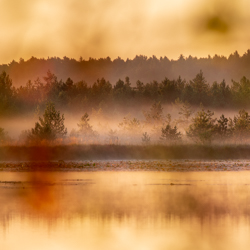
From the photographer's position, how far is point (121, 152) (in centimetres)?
5944

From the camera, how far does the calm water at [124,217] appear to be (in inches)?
481

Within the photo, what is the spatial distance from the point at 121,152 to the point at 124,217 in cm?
4366

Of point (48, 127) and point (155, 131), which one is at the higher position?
point (155, 131)

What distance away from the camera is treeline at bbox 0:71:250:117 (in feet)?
342

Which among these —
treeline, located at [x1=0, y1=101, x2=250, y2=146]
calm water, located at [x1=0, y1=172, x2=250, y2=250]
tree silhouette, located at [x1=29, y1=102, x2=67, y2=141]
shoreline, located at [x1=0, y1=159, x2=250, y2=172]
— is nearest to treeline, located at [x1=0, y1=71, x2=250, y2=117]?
treeline, located at [x1=0, y1=101, x2=250, y2=146]

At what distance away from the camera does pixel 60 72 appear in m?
174

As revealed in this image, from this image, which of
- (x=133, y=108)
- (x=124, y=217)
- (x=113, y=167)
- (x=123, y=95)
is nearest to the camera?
(x=124, y=217)

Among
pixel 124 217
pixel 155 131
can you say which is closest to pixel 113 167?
pixel 124 217

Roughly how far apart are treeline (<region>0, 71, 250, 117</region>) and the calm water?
3034 inches

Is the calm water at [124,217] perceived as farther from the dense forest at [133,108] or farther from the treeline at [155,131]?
the dense forest at [133,108]

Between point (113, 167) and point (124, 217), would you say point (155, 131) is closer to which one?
point (113, 167)

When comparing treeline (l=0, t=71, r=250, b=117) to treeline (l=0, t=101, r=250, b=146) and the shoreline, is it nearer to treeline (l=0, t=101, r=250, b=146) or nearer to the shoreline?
treeline (l=0, t=101, r=250, b=146)

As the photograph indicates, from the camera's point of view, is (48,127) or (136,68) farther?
(136,68)

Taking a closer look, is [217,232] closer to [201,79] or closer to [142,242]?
[142,242]
